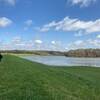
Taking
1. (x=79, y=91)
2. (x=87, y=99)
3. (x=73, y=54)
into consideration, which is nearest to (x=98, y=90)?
(x=79, y=91)

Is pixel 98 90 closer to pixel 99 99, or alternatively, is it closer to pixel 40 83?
pixel 99 99

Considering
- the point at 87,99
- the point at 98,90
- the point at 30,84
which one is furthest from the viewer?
the point at 98,90

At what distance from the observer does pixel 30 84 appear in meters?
13.6

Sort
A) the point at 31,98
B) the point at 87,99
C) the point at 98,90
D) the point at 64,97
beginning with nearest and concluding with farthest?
the point at 31,98 → the point at 64,97 → the point at 87,99 → the point at 98,90

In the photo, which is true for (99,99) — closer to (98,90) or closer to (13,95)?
(98,90)

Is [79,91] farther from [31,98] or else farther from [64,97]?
[31,98]

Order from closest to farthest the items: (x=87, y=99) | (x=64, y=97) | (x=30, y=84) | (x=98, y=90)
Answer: (x=64, y=97) → (x=87, y=99) → (x=30, y=84) → (x=98, y=90)

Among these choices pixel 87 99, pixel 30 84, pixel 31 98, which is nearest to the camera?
pixel 31 98

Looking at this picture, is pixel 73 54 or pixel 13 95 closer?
pixel 13 95

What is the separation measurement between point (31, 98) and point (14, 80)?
4.84 m

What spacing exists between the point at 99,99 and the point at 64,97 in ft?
7.76

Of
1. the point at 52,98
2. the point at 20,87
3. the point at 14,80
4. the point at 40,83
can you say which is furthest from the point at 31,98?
the point at 14,80

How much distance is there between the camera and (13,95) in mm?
11102

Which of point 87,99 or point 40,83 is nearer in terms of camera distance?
point 87,99
